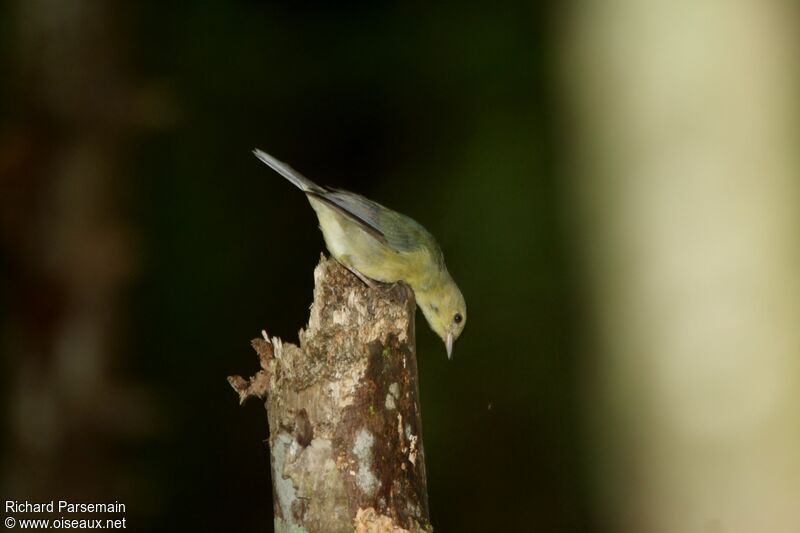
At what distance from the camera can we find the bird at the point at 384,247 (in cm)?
500

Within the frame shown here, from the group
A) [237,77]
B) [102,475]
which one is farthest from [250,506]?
[237,77]

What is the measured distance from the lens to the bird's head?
5.37 meters

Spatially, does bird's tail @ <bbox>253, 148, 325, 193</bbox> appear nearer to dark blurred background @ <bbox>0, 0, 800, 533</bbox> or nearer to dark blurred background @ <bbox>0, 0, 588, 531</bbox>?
dark blurred background @ <bbox>0, 0, 800, 533</bbox>

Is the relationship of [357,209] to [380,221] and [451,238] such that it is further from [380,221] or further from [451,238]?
[451,238]

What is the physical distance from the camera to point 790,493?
4.51m

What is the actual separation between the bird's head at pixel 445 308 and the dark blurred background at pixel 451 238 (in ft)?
3.16

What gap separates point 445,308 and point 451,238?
2.71 meters

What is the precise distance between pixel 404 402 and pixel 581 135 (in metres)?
3.70

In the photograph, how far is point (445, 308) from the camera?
5.41 meters

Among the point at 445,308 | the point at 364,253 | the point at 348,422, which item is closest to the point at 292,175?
the point at 364,253

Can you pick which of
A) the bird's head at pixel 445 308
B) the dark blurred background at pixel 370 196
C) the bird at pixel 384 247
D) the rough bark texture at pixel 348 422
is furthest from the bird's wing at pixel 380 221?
the dark blurred background at pixel 370 196

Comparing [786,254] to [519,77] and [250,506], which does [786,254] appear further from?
[250,506]

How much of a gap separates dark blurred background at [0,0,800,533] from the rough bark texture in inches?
73.6

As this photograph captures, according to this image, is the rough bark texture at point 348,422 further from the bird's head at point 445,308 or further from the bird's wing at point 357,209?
the bird's head at point 445,308
